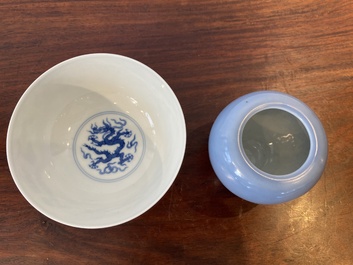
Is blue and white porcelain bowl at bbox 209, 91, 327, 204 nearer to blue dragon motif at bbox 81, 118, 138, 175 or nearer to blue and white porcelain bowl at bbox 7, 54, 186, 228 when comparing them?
blue and white porcelain bowl at bbox 7, 54, 186, 228

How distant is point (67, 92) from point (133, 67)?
183 mm

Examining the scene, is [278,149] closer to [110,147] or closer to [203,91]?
[203,91]

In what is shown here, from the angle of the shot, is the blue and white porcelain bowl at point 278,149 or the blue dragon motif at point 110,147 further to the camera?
the blue dragon motif at point 110,147

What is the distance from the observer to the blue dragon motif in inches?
32.9

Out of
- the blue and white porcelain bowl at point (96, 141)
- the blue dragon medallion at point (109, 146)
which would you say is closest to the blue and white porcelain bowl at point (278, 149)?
the blue and white porcelain bowl at point (96, 141)

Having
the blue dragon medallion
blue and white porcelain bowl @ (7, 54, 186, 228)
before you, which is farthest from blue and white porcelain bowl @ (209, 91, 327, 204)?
the blue dragon medallion

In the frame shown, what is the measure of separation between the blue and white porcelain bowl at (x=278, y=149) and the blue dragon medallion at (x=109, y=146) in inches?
9.2

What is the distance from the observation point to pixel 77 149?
85 cm

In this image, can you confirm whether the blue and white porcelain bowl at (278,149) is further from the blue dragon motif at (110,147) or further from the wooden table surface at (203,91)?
the blue dragon motif at (110,147)

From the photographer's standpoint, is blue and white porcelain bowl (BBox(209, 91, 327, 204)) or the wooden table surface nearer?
blue and white porcelain bowl (BBox(209, 91, 327, 204))

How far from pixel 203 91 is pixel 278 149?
0.21 meters

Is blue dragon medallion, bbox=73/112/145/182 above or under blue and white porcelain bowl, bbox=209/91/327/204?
under

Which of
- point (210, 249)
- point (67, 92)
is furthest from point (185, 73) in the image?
point (210, 249)

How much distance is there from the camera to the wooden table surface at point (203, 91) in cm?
75
